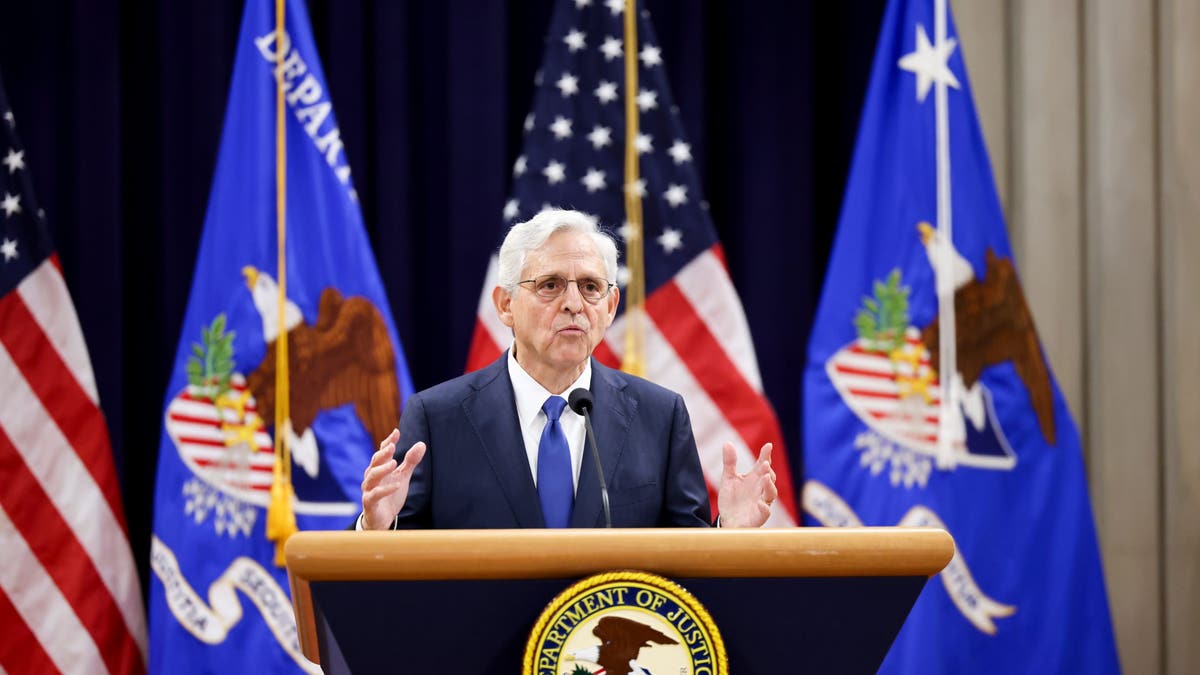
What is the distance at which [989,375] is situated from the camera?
4.48 metres

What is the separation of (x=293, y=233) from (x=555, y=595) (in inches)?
118

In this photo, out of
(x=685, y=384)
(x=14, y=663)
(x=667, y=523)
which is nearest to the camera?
(x=667, y=523)

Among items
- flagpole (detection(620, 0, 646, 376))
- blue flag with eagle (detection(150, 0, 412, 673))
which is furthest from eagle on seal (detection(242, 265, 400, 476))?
flagpole (detection(620, 0, 646, 376))

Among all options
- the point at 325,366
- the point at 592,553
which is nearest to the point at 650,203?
the point at 325,366

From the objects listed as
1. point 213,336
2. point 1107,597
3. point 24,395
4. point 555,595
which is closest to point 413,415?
point 555,595

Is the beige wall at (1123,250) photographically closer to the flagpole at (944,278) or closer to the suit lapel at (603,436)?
the flagpole at (944,278)

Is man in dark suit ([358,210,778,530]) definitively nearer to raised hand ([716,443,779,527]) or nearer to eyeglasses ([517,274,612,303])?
eyeglasses ([517,274,612,303])

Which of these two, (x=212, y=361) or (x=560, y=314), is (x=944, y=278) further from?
(x=212, y=361)

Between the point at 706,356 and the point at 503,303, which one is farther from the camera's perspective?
the point at 706,356

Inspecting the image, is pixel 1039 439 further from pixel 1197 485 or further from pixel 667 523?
pixel 667 523

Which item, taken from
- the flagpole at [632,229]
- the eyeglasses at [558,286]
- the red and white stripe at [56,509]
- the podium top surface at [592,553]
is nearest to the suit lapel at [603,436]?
the eyeglasses at [558,286]

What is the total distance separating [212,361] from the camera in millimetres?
4266

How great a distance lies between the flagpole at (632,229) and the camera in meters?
4.40

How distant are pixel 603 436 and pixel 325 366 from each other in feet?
7.04
